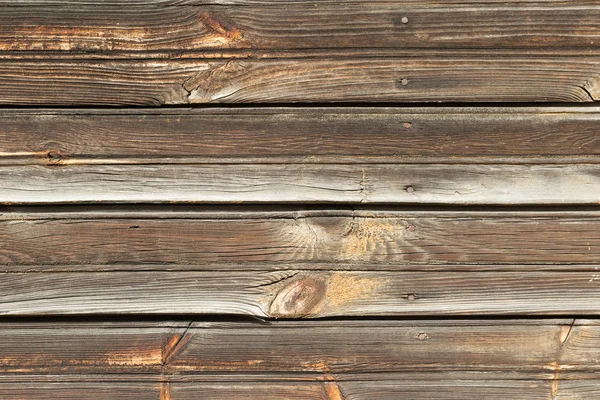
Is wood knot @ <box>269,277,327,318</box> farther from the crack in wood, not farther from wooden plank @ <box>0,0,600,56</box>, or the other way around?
wooden plank @ <box>0,0,600,56</box>

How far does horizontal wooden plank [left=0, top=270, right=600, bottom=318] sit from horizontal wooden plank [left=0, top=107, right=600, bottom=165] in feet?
0.82

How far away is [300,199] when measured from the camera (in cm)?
113

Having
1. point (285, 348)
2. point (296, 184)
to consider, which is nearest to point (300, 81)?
point (296, 184)

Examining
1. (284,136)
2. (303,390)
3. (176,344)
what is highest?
(284,136)

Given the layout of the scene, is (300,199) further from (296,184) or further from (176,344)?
(176,344)

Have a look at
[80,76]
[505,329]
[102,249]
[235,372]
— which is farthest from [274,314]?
[80,76]

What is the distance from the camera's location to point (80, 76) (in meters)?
1.11

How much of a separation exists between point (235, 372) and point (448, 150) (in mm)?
672

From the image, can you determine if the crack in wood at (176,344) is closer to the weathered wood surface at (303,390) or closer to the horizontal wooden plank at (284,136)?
the weathered wood surface at (303,390)

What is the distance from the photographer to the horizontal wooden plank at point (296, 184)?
3.69 ft

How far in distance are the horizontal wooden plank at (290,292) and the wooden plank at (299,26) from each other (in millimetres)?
483

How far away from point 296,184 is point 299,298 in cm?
25

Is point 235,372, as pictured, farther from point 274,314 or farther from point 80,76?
point 80,76

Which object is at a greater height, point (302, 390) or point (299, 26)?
point (299, 26)
